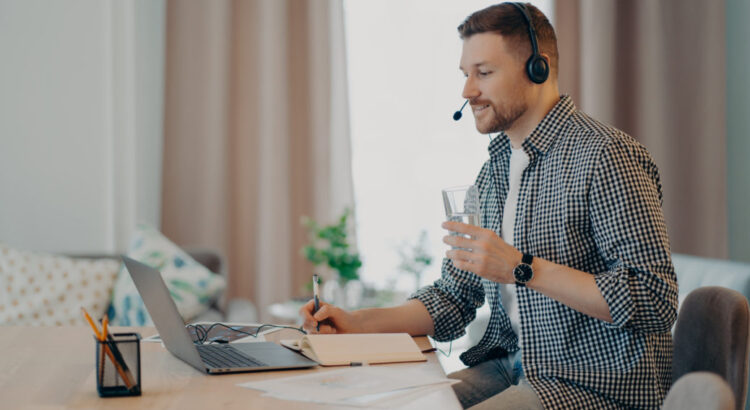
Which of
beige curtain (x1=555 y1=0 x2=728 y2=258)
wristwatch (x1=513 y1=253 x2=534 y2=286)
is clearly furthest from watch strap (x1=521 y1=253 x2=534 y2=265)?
beige curtain (x1=555 y1=0 x2=728 y2=258)

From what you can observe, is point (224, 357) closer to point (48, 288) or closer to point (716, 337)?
point (716, 337)

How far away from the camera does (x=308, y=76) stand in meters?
3.55

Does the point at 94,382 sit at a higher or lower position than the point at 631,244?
lower

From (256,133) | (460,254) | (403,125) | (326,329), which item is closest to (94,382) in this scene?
(326,329)

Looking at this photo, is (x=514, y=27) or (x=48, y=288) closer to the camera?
(x=514, y=27)

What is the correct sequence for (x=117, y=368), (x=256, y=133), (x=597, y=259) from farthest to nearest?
(x=256, y=133), (x=597, y=259), (x=117, y=368)

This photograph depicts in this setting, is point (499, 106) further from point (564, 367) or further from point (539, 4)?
point (539, 4)

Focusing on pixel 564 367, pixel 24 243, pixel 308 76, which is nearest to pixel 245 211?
pixel 308 76

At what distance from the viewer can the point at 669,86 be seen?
360 centimetres

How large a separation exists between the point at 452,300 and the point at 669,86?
2478 millimetres

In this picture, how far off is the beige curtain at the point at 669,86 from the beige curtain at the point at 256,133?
47.4 inches

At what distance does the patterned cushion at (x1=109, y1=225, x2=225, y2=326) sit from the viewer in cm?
261

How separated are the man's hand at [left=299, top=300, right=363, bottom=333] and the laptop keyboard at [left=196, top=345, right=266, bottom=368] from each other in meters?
0.20

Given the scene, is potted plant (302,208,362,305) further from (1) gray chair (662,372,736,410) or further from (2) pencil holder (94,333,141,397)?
(1) gray chair (662,372,736,410)
